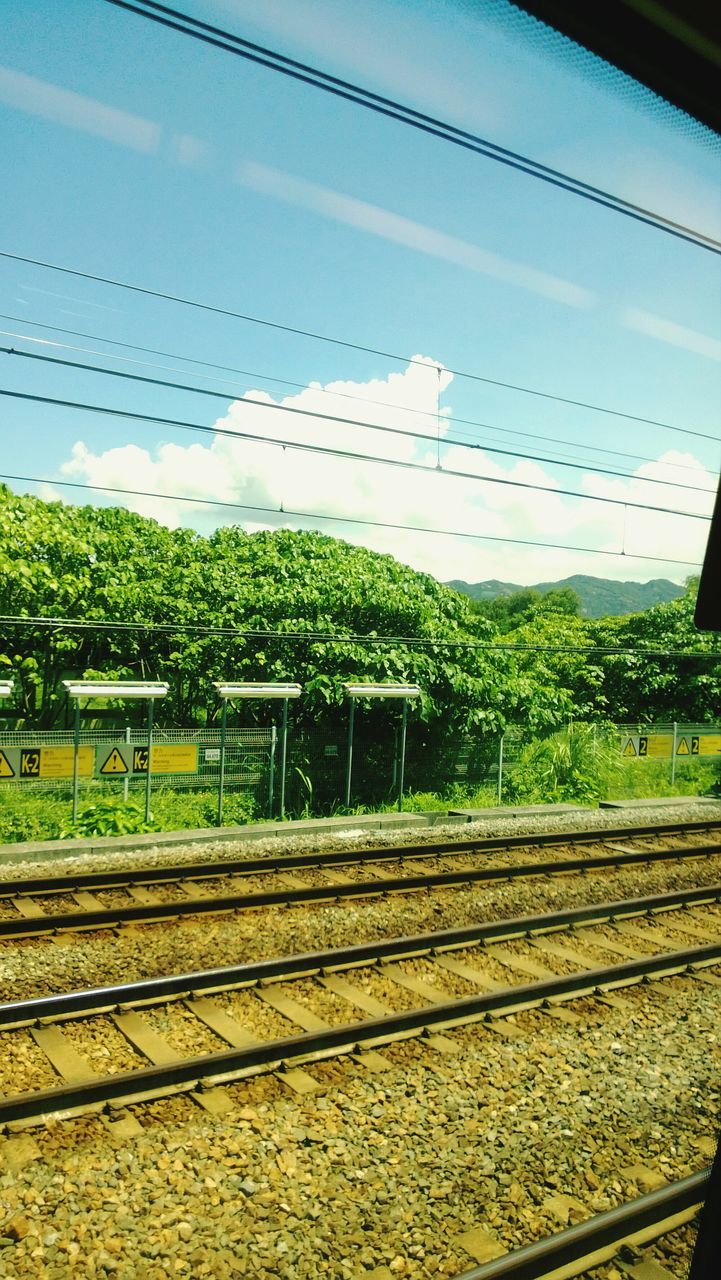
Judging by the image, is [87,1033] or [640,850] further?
[640,850]

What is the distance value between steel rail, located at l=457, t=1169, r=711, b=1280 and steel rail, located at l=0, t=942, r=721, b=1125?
224 cm

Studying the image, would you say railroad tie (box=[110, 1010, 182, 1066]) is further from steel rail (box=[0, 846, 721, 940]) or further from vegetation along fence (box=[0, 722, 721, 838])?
vegetation along fence (box=[0, 722, 721, 838])

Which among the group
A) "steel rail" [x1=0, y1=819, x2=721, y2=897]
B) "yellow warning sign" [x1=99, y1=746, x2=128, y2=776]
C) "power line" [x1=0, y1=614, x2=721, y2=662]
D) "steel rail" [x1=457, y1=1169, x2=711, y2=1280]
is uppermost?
"power line" [x1=0, y1=614, x2=721, y2=662]

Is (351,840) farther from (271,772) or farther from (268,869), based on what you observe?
(268,869)

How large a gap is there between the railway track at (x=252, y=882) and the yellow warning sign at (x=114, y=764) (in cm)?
328

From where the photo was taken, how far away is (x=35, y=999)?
20.4ft

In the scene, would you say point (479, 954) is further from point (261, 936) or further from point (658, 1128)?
point (658, 1128)

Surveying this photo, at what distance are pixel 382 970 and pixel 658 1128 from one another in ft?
9.42

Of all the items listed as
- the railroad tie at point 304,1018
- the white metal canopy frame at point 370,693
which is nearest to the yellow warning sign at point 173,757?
the white metal canopy frame at point 370,693

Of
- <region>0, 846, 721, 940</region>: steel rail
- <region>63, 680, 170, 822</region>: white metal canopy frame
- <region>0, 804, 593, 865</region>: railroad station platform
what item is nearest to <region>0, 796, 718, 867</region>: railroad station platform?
<region>0, 804, 593, 865</region>: railroad station platform

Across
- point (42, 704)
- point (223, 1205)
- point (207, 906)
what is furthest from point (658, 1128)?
point (42, 704)

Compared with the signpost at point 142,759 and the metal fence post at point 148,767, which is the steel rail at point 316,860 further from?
the signpost at point 142,759

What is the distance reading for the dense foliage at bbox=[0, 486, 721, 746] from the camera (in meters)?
17.7

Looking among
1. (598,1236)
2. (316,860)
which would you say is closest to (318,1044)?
(598,1236)
